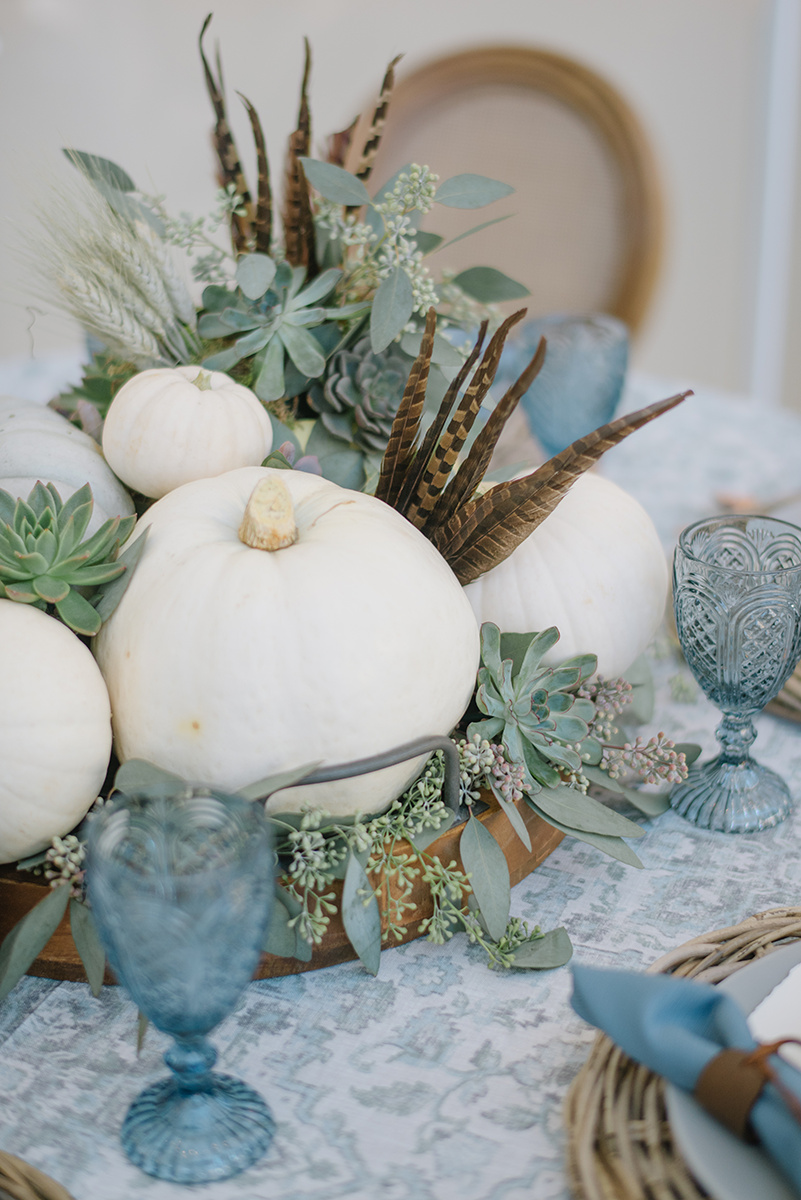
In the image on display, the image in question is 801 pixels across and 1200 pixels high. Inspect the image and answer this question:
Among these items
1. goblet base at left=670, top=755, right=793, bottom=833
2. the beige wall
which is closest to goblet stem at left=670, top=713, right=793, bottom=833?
goblet base at left=670, top=755, right=793, bottom=833

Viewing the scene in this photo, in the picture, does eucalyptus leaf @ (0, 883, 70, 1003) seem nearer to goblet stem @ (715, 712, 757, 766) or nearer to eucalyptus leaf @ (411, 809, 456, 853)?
eucalyptus leaf @ (411, 809, 456, 853)

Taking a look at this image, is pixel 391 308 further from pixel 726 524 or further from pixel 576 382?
pixel 576 382

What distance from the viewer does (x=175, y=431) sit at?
0.61 metres

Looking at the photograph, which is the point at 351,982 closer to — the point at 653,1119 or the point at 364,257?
the point at 653,1119

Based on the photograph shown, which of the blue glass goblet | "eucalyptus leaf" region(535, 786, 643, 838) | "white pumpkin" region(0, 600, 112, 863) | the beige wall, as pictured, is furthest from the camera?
the beige wall

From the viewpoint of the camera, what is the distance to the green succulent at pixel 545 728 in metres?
0.57

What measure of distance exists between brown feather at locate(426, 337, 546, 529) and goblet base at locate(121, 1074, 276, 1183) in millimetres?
343

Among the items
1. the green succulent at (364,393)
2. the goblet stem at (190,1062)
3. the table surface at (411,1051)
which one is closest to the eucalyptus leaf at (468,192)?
the green succulent at (364,393)

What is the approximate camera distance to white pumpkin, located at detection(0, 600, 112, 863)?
18.7 inches

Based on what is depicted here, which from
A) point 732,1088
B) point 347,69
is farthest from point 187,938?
point 347,69

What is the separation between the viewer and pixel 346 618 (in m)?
0.50

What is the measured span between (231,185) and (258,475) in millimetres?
288

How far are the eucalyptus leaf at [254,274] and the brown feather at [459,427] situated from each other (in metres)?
0.18

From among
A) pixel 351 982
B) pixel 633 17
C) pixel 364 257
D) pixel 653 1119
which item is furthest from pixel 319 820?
pixel 633 17
